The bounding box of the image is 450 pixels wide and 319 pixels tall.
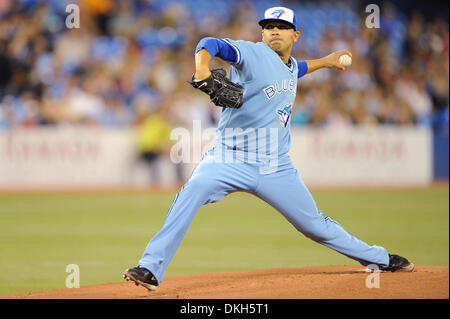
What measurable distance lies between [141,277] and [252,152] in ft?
4.17

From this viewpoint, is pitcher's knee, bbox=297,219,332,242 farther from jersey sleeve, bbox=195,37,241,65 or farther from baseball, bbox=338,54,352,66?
baseball, bbox=338,54,352,66

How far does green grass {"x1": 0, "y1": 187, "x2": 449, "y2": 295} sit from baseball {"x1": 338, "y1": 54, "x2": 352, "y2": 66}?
7.72 ft

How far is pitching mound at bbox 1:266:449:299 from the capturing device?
5.17 m

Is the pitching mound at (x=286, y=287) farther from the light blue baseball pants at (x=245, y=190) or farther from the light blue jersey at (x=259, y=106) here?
the light blue jersey at (x=259, y=106)

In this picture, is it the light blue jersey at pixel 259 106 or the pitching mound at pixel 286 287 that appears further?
the light blue jersey at pixel 259 106

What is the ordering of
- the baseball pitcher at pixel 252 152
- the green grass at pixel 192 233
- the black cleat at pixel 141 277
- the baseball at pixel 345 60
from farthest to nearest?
the green grass at pixel 192 233 → the baseball at pixel 345 60 → the baseball pitcher at pixel 252 152 → the black cleat at pixel 141 277

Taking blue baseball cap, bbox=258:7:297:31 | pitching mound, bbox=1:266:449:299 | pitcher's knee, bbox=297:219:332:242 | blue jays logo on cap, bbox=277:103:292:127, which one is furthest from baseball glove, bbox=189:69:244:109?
pitching mound, bbox=1:266:449:299

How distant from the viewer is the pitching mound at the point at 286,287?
517 cm

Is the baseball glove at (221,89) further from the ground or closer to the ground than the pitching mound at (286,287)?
further from the ground

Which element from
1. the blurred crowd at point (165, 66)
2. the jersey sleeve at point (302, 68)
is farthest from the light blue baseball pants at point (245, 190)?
the blurred crowd at point (165, 66)

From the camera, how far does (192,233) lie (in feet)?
34.0

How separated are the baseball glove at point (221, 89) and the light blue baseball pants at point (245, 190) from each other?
0.56 meters

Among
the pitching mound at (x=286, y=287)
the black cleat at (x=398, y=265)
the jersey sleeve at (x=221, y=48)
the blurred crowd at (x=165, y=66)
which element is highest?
the blurred crowd at (x=165, y=66)
